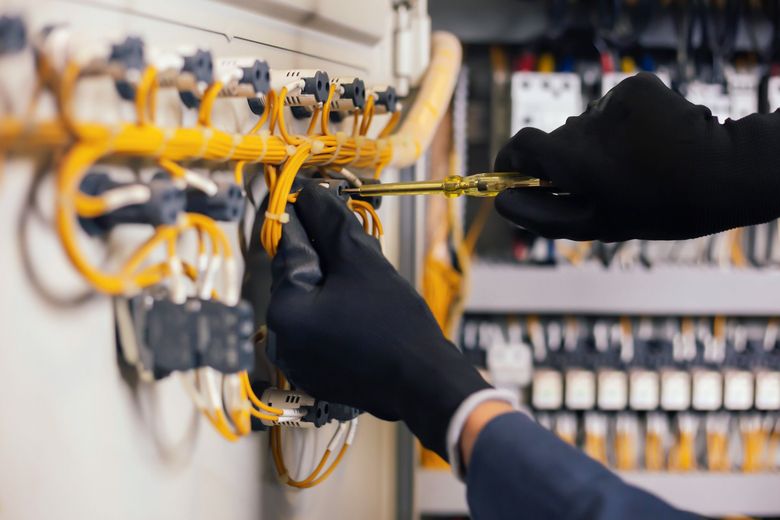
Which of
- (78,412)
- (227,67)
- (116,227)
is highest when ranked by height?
(227,67)

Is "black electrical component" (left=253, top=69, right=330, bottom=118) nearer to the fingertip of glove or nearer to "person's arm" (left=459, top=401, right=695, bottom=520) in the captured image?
the fingertip of glove

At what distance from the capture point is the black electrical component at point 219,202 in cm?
55

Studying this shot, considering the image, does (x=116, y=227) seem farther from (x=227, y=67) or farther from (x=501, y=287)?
(x=501, y=287)

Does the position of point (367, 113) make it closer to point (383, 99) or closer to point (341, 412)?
point (383, 99)

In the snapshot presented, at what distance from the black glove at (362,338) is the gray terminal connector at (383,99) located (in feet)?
0.70

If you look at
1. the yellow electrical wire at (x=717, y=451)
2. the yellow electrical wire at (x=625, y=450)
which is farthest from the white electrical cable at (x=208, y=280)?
the yellow electrical wire at (x=717, y=451)

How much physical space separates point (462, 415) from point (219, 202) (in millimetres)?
231

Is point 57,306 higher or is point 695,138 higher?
point 695,138

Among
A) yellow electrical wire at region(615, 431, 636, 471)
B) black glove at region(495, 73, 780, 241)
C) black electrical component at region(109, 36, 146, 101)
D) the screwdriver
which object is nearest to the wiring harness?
black electrical component at region(109, 36, 146, 101)

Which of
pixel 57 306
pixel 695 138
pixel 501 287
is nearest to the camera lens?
pixel 57 306

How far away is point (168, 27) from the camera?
0.58m

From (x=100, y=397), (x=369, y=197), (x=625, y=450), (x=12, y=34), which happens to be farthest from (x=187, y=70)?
(x=625, y=450)

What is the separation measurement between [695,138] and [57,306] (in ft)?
1.67

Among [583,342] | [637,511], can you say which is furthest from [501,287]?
[637,511]
